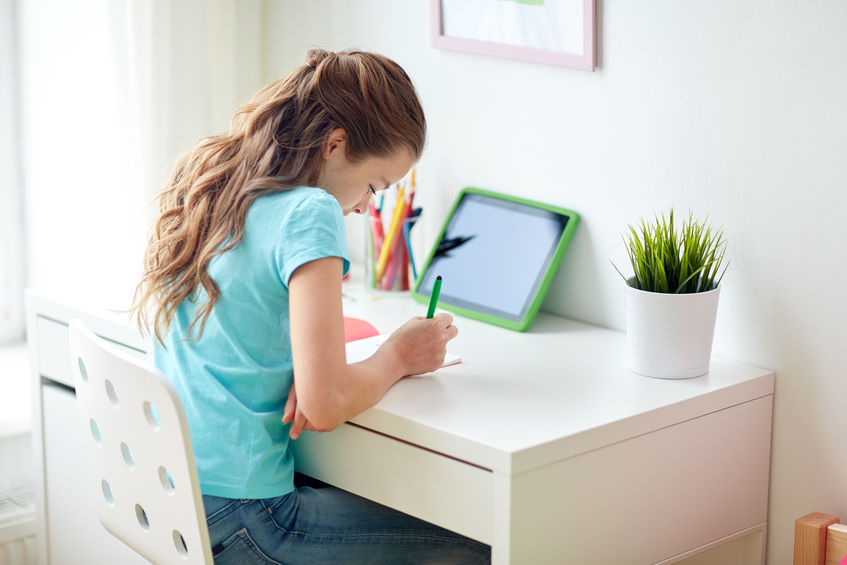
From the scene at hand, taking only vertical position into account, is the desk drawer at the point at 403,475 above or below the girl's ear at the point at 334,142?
below

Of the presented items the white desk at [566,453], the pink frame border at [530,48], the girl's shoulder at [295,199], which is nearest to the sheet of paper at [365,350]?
the white desk at [566,453]

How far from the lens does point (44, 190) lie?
2100 millimetres

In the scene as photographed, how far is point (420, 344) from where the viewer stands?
1.34 m

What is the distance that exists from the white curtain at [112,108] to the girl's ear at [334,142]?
0.68 m

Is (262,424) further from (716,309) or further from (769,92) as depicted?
(769,92)

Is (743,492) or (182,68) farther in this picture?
(182,68)

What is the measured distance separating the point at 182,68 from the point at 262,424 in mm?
909

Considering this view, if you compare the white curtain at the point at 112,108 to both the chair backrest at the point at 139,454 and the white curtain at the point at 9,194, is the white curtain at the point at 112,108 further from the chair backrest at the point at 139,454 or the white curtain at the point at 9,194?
the chair backrest at the point at 139,454

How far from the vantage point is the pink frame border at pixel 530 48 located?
1.52 m

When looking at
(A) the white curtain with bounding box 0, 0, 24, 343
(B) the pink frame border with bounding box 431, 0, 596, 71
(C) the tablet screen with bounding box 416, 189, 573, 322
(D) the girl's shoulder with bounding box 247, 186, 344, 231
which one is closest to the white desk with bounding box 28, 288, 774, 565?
(C) the tablet screen with bounding box 416, 189, 573, 322

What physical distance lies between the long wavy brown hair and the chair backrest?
12 cm

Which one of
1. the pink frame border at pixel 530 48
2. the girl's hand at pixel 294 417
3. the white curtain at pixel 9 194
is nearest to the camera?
the girl's hand at pixel 294 417

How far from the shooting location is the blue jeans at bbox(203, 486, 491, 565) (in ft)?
4.11

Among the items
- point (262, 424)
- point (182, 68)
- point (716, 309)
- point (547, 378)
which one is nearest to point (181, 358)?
point (262, 424)
